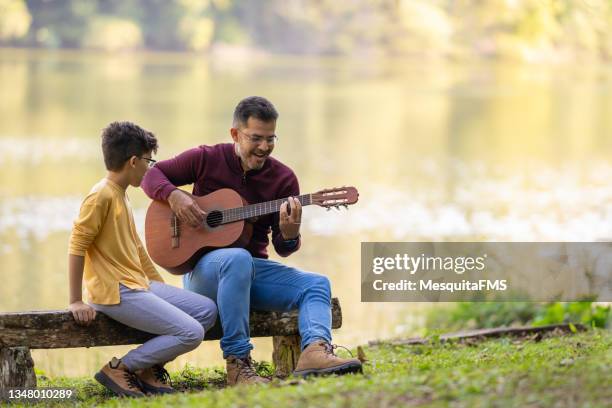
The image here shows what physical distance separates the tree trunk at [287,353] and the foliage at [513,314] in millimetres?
2399

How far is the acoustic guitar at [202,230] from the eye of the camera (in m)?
4.69

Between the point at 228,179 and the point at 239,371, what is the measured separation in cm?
97

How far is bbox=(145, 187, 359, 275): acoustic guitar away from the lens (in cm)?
469

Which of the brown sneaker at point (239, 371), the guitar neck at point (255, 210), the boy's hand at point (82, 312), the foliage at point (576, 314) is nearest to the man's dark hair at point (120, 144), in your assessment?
the guitar neck at point (255, 210)

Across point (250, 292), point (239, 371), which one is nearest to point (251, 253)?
point (250, 292)

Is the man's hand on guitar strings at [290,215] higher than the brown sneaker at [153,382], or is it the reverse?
the man's hand on guitar strings at [290,215]

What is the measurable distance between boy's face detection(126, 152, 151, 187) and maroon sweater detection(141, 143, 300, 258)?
0.67ft

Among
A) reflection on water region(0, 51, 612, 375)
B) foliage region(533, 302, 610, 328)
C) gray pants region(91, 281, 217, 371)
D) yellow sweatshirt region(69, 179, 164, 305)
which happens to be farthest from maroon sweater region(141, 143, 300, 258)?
foliage region(533, 302, 610, 328)

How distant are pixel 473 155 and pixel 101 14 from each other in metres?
37.4

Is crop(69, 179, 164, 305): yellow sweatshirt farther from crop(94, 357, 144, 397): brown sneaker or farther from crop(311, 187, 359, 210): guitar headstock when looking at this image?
crop(311, 187, 359, 210): guitar headstock

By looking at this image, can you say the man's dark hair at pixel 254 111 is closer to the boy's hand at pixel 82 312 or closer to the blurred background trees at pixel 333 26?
the boy's hand at pixel 82 312

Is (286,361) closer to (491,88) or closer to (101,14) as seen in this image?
(491,88)

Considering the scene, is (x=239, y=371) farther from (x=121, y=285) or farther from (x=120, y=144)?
(x=120, y=144)

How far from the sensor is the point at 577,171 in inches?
877
